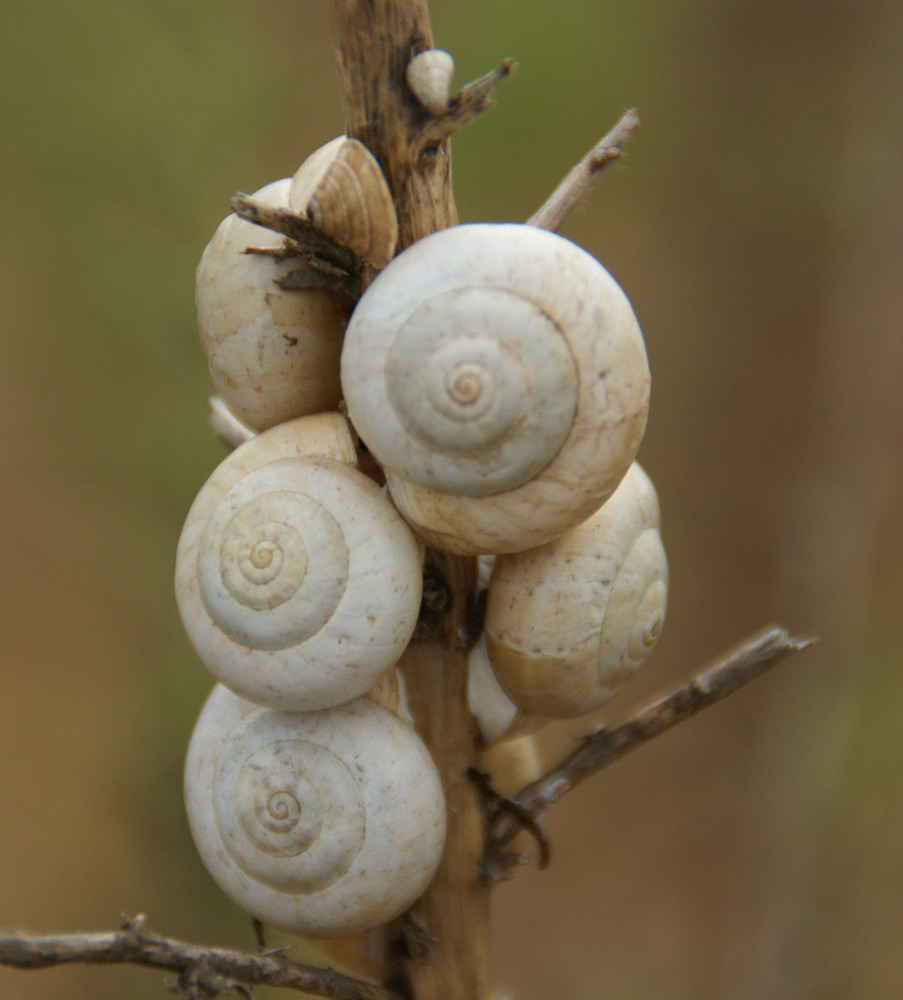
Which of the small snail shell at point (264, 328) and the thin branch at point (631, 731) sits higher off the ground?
the small snail shell at point (264, 328)

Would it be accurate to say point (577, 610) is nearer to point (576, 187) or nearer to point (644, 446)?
point (576, 187)

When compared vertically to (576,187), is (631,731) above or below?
below

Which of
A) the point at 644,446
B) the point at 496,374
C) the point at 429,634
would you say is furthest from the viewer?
the point at 644,446

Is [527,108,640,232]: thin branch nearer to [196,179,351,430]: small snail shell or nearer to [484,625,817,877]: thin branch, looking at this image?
[196,179,351,430]: small snail shell

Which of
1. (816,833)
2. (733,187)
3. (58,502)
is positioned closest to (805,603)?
(816,833)

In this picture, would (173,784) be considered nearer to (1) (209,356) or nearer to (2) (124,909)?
(2) (124,909)

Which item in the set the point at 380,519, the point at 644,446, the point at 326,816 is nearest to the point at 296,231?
the point at 380,519

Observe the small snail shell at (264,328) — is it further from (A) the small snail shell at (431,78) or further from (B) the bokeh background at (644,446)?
(B) the bokeh background at (644,446)

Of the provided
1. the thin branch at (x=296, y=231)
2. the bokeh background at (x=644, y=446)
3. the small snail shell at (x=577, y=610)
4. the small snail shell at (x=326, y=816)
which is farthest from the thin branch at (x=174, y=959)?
the bokeh background at (x=644, y=446)
